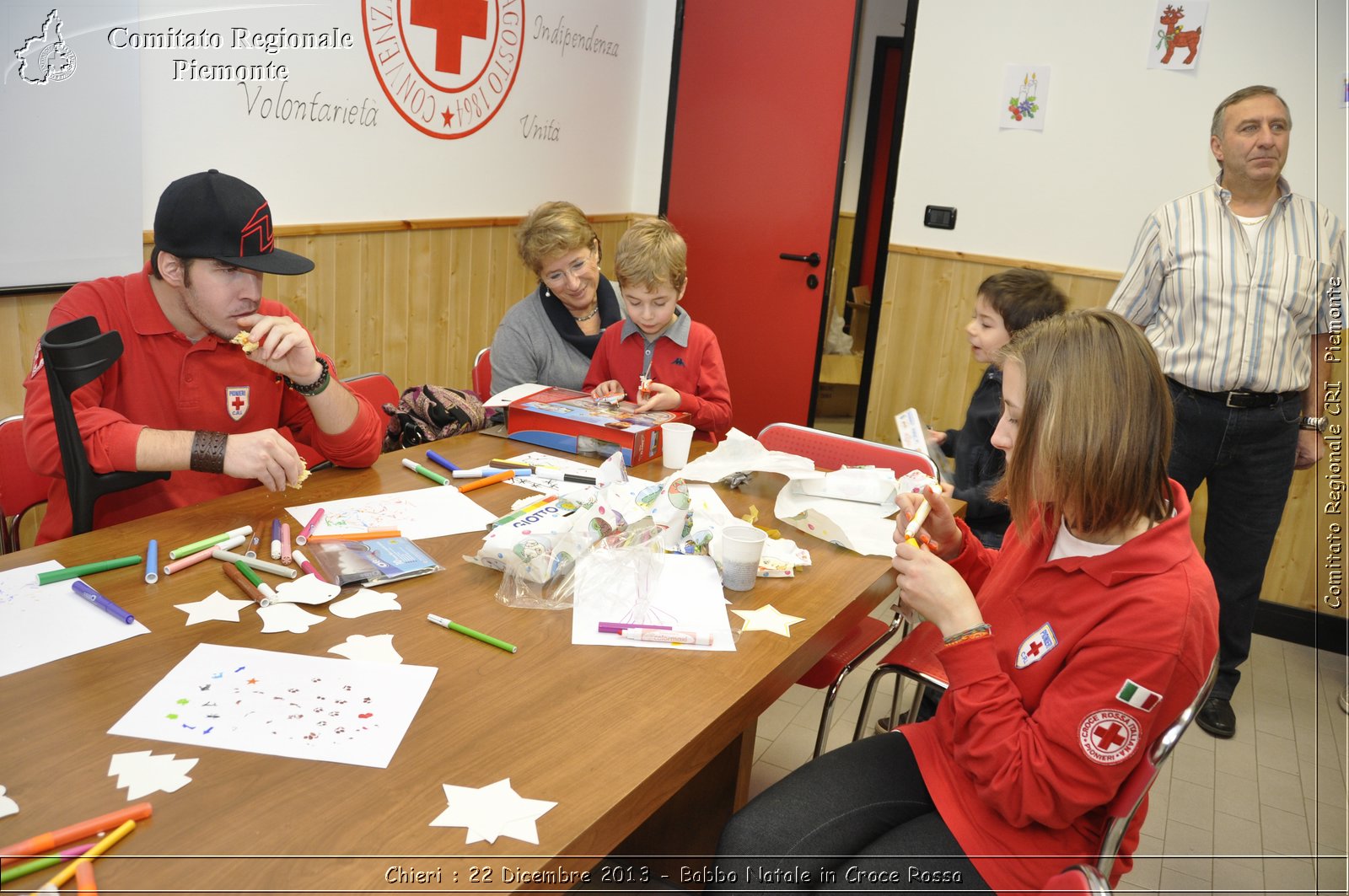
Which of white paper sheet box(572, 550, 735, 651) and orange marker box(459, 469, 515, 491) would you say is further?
orange marker box(459, 469, 515, 491)

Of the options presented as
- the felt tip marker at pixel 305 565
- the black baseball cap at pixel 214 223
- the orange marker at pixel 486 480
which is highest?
the black baseball cap at pixel 214 223

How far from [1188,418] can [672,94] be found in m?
3.07

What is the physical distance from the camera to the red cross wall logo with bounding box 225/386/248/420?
1.95 metres

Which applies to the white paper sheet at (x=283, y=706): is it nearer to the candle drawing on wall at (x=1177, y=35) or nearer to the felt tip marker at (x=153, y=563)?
the felt tip marker at (x=153, y=563)

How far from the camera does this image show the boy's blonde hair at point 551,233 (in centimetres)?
281

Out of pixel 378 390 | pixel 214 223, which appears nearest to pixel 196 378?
pixel 214 223

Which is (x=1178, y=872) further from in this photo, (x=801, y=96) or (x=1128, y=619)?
(x=801, y=96)

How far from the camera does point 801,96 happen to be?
464 cm

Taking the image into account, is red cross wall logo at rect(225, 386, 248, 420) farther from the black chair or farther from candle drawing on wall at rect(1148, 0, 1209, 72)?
candle drawing on wall at rect(1148, 0, 1209, 72)

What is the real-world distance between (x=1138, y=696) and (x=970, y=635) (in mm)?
223

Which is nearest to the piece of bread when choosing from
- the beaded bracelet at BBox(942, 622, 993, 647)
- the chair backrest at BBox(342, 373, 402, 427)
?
the chair backrest at BBox(342, 373, 402, 427)

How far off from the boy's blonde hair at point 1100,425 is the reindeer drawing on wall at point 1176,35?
3013mm

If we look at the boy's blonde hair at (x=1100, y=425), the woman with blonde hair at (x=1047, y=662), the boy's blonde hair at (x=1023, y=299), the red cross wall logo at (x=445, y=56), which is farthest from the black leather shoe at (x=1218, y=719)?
the red cross wall logo at (x=445, y=56)

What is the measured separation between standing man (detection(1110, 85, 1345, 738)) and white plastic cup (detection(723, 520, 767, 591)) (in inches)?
71.9
